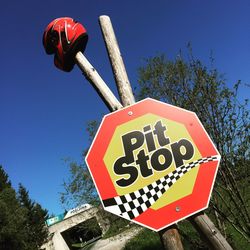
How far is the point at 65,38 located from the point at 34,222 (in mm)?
52834

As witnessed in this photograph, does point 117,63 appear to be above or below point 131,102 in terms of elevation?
above

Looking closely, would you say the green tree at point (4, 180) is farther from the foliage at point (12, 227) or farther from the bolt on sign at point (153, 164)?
the bolt on sign at point (153, 164)

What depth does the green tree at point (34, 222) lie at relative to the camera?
4423cm

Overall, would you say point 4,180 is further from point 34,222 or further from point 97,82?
point 97,82

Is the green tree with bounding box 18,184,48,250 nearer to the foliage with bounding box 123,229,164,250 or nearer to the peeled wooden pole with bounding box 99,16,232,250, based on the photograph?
the foliage with bounding box 123,229,164,250

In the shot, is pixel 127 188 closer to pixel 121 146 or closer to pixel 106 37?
pixel 121 146

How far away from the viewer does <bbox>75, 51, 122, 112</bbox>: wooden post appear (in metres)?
2.79

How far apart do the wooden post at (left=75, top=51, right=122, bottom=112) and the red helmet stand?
9cm

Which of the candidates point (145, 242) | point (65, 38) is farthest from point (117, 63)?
point (145, 242)

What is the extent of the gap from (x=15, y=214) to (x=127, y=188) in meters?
36.0

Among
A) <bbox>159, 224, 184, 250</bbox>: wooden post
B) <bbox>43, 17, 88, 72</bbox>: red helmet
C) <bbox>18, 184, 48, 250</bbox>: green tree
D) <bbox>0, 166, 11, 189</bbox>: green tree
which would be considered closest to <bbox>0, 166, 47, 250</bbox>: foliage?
<bbox>18, 184, 48, 250</bbox>: green tree

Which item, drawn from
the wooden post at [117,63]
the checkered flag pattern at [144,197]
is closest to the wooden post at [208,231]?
the checkered flag pattern at [144,197]

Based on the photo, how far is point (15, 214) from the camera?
34.6m

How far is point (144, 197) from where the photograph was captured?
2137mm
